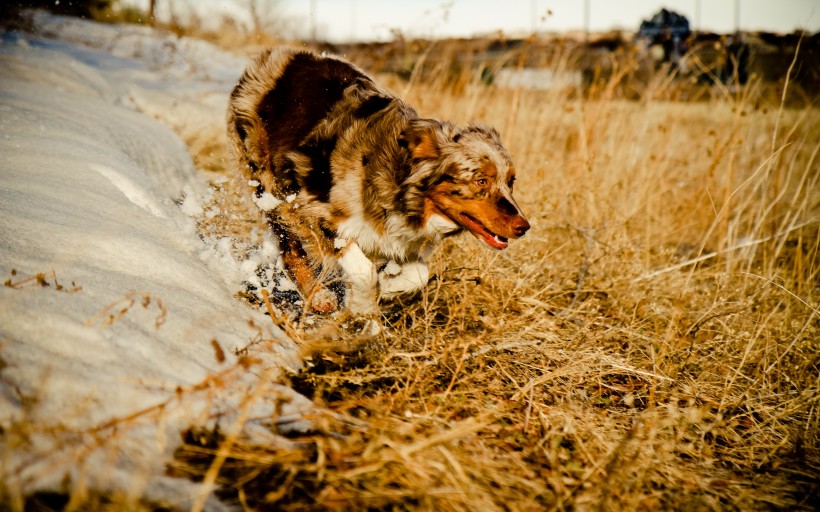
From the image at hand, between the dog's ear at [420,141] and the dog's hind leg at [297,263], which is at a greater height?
the dog's ear at [420,141]

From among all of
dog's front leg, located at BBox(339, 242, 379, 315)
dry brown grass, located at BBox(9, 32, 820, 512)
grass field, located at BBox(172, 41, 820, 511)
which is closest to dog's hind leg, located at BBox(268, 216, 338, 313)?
dog's front leg, located at BBox(339, 242, 379, 315)

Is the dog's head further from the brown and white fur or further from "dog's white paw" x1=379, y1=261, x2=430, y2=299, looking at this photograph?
"dog's white paw" x1=379, y1=261, x2=430, y2=299

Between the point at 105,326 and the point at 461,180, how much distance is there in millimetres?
1815

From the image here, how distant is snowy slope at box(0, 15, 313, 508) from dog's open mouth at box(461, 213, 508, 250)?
1150 mm

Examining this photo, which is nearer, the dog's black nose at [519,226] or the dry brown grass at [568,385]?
the dry brown grass at [568,385]

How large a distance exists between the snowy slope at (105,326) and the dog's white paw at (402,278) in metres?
0.86

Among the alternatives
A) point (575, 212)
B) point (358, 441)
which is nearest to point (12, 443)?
point (358, 441)

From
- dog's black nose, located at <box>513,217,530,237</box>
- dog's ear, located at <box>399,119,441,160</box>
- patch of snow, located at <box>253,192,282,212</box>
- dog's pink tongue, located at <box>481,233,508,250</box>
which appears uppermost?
dog's ear, located at <box>399,119,441,160</box>

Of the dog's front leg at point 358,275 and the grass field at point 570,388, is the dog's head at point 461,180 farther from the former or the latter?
the dog's front leg at point 358,275

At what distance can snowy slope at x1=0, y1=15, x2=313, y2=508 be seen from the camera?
122 centimetres

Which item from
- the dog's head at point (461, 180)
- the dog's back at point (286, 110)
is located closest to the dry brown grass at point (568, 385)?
the dog's head at point (461, 180)

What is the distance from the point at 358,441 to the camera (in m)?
1.55

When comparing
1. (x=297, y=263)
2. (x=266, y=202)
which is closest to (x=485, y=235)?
(x=297, y=263)

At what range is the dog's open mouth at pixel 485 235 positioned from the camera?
8.69 feet
